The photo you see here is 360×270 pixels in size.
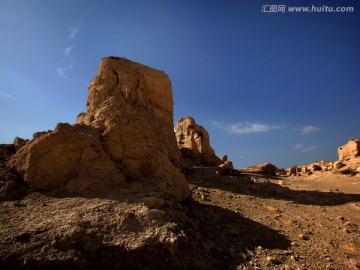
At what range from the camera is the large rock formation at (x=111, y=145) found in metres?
5.76

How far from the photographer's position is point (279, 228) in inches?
283

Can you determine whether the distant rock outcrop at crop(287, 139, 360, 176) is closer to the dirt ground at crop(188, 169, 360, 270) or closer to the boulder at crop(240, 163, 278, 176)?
the boulder at crop(240, 163, 278, 176)

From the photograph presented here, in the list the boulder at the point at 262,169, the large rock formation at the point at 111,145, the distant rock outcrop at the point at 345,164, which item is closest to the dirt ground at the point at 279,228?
the large rock formation at the point at 111,145

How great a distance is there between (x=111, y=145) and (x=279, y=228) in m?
5.30

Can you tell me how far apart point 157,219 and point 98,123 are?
412 centimetres

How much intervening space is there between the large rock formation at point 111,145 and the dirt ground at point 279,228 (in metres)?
1.60

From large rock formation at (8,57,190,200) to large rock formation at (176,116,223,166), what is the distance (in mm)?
13150

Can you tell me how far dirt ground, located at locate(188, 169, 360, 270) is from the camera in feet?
17.1

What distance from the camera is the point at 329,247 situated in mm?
6031

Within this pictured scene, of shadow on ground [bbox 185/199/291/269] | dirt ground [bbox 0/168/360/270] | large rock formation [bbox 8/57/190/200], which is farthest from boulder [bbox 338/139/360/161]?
shadow on ground [bbox 185/199/291/269]

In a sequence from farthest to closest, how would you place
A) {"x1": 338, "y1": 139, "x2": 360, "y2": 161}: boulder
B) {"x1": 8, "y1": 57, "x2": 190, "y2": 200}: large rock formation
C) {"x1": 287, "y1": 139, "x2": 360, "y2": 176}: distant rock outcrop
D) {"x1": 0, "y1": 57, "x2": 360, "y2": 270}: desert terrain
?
{"x1": 338, "y1": 139, "x2": 360, "y2": 161}: boulder → {"x1": 287, "y1": 139, "x2": 360, "y2": 176}: distant rock outcrop → {"x1": 8, "y1": 57, "x2": 190, "y2": 200}: large rock formation → {"x1": 0, "y1": 57, "x2": 360, "y2": 270}: desert terrain

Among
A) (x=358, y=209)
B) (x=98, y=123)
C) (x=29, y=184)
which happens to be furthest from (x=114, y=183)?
(x=358, y=209)

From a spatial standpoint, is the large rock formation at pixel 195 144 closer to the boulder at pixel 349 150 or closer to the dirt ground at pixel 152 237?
the boulder at pixel 349 150

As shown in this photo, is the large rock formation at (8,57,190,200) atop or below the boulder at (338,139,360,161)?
below
